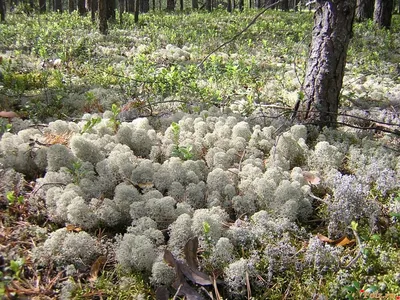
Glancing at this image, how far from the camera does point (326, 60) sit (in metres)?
3.64

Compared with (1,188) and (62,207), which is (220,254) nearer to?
(62,207)

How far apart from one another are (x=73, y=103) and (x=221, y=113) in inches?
76.1

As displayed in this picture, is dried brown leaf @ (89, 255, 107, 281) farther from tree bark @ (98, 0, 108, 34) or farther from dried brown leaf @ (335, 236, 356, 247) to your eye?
tree bark @ (98, 0, 108, 34)

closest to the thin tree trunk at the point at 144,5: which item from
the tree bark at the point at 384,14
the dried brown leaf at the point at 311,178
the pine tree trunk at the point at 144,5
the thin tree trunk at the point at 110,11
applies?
the pine tree trunk at the point at 144,5

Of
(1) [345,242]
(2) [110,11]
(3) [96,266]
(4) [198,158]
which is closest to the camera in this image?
(3) [96,266]

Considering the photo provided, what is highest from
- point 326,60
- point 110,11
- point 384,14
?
point 110,11

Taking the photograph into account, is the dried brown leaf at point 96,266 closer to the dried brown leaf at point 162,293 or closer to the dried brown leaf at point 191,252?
the dried brown leaf at point 162,293

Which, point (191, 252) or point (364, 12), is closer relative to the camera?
point (191, 252)

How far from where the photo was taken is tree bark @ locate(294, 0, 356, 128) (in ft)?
11.6

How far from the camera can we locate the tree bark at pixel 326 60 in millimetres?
3525

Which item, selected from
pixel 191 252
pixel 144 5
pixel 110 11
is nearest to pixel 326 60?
pixel 191 252

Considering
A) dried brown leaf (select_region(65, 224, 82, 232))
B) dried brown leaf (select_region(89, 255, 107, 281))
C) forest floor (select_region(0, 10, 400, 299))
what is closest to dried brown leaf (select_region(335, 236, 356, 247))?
forest floor (select_region(0, 10, 400, 299))

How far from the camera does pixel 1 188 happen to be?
272 centimetres

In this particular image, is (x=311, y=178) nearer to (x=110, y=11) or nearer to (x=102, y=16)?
(x=102, y=16)
